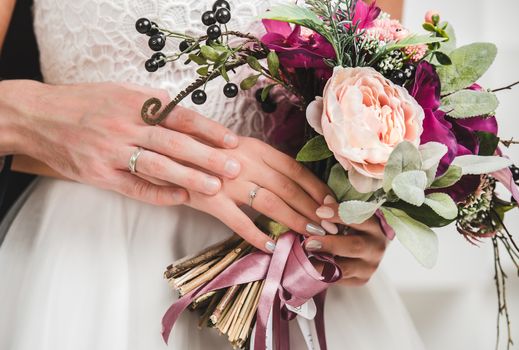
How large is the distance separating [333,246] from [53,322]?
1.41 feet

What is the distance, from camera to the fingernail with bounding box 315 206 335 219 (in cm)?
69

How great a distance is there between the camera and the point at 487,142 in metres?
0.68

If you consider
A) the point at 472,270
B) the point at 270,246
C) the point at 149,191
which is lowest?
the point at 472,270

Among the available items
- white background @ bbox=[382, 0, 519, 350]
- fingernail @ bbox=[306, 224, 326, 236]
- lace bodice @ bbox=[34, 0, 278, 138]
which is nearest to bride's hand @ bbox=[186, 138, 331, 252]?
fingernail @ bbox=[306, 224, 326, 236]

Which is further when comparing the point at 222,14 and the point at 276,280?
the point at 276,280

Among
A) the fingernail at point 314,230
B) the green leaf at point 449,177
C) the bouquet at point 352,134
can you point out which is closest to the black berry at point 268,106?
the bouquet at point 352,134

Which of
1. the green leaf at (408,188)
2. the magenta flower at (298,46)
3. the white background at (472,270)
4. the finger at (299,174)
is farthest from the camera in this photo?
the white background at (472,270)

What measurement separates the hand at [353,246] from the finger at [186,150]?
0.15m

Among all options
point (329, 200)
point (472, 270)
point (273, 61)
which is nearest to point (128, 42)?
point (273, 61)

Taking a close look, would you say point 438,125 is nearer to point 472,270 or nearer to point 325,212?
point 325,212

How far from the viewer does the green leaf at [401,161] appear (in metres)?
0.52

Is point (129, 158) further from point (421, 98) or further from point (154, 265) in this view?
point (421, 98)

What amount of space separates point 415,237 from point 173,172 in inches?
13.1

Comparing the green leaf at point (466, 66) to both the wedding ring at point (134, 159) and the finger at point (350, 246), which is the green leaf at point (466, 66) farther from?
the wedding ring at point (134, 159)
